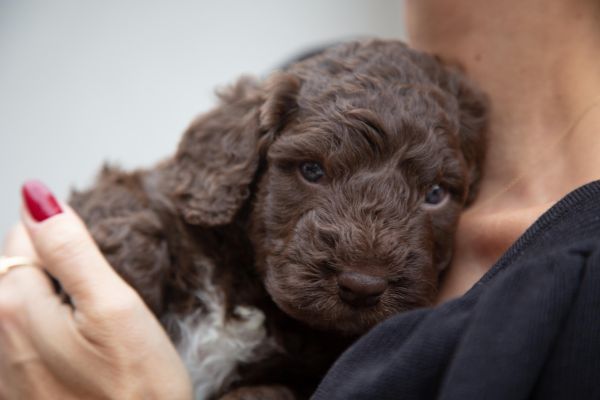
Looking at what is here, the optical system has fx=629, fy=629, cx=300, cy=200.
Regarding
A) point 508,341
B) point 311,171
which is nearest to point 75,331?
point 311,171


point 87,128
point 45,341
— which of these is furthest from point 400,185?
point 87,128

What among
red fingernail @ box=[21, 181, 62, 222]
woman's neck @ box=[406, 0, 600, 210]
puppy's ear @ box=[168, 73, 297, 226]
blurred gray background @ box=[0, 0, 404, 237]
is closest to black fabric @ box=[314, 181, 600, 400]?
woman's neck @ box=[406, 0, 600, 210]

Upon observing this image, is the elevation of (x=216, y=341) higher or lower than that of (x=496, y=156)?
lower

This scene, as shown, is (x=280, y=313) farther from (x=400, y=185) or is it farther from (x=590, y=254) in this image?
(x=590, y=254)

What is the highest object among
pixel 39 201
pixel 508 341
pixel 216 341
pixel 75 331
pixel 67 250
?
pixel 39 201

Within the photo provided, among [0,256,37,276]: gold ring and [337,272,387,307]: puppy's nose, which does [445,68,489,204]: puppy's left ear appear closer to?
[337,272,387,307]: puppy's nose

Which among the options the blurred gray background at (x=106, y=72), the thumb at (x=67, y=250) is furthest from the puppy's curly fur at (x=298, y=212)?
the blurred gray background at (x=106, y=72)

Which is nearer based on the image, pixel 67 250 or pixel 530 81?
pixel 67 250

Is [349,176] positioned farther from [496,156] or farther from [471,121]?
Answer: [496,156]
